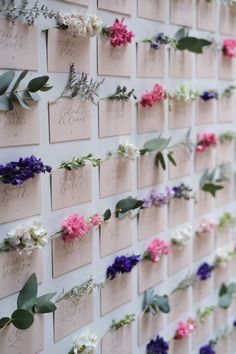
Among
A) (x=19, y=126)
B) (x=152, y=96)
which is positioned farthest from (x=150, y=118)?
(x=19, y=126)

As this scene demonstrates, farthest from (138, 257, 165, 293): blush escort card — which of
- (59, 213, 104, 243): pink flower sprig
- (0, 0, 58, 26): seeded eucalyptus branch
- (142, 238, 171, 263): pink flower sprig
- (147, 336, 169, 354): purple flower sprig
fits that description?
(0, 0, 58, 26): seeded eucalyptus branch

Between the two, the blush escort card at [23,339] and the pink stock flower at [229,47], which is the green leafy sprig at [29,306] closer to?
the blush escort card at [23,339]

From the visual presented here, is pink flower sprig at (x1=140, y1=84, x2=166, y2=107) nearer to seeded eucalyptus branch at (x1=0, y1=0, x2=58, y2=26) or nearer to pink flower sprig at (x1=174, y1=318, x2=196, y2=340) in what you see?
seeded eucalyptus branch at (x1=0, y1=0, x2=58, y2=26)

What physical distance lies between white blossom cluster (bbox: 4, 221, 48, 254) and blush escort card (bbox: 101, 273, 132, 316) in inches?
9.8

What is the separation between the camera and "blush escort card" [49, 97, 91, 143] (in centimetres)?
86

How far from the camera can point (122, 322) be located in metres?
1.05

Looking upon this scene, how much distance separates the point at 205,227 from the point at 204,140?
235 millimetres

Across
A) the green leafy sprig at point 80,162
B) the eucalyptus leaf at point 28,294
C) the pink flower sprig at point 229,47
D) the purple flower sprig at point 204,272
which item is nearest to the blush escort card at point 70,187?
the green leafy sprig at point 80,162

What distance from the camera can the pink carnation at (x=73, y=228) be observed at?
2.89 ft

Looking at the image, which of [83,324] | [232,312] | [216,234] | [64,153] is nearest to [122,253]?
[83,324]

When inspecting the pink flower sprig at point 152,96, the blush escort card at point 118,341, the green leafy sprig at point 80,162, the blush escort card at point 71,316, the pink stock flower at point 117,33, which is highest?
the pink stock flower at point 117,33

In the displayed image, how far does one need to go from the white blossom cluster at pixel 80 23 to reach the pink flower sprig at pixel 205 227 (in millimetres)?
628

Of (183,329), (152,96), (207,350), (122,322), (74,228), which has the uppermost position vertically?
(152,96)

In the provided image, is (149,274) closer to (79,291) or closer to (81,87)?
(79,291)
